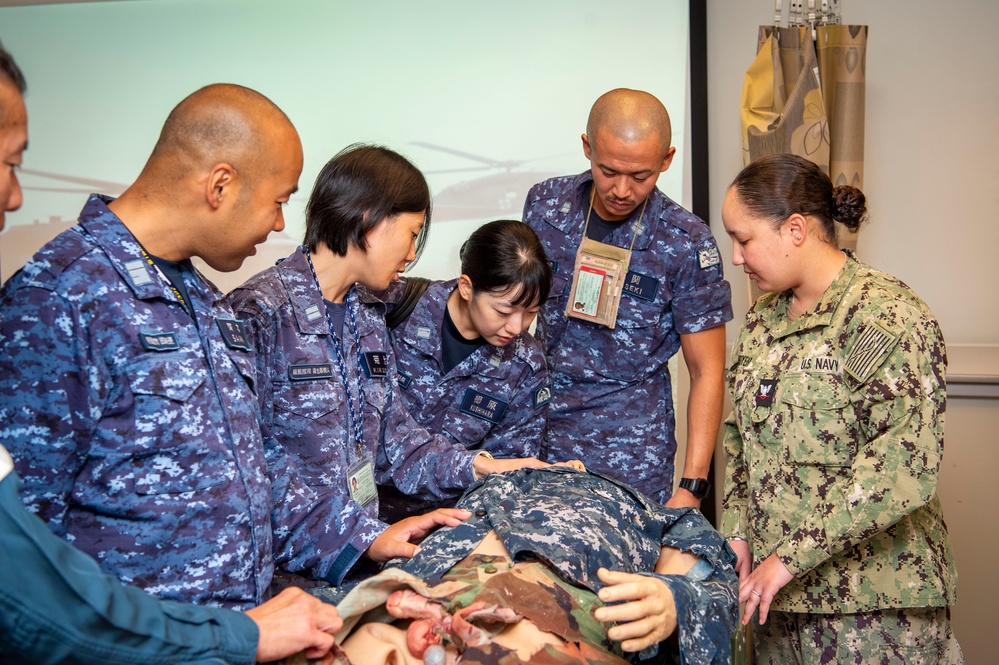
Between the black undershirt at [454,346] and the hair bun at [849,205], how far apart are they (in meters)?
1.02

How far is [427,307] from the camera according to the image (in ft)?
8.39

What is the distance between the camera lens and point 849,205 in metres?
2.11

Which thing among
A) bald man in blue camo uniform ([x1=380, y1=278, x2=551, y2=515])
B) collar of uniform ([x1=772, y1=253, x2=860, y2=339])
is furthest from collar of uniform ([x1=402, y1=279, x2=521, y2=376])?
collar of uniform ([x1=772, y1=253, x2=860, y2=339])

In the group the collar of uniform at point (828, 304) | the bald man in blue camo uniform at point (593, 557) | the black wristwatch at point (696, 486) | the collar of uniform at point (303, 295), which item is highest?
the collar of uniform at point (303, 295)

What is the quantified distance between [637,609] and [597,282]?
4.84ft

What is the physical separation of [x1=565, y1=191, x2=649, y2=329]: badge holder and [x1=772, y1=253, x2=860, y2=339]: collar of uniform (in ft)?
2.22

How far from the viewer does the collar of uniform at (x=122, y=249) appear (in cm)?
141

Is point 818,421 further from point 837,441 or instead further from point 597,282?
point 597,282

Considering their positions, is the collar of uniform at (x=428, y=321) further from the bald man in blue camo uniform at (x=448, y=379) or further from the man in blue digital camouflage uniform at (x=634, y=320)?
the man in blue digital camouflage uniform at (x=634, y=320)

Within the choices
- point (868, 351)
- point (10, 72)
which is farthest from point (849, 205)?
point (10, 72)

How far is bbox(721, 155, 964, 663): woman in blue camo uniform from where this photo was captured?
6.41 feet

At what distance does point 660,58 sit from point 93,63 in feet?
8.74

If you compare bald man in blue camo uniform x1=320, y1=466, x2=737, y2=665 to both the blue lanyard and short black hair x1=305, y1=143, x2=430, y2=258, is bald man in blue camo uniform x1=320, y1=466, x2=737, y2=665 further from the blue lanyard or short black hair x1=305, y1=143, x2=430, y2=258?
short black hair x1=305, y1=143, x2=430, y2=258

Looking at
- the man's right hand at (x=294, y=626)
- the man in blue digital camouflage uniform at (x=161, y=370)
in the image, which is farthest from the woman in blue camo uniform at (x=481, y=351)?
the man's right hand at (x=294, y=626)
